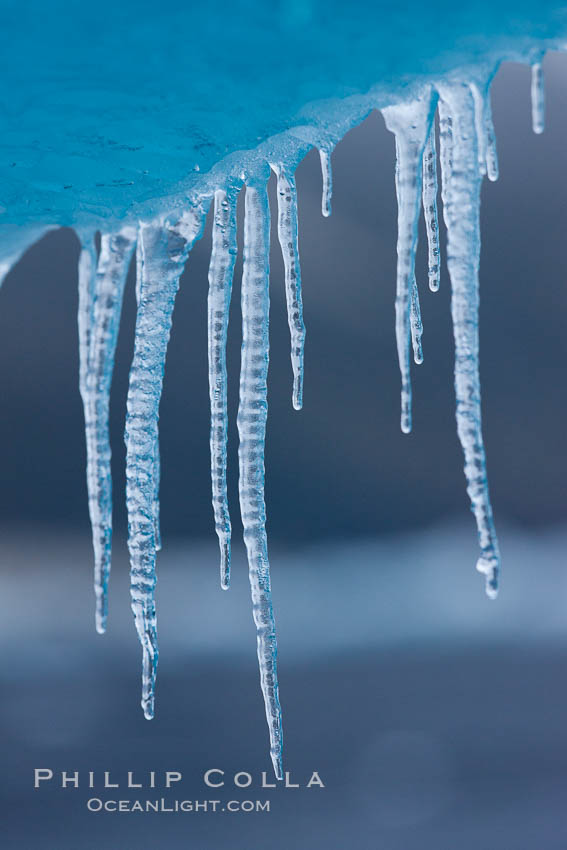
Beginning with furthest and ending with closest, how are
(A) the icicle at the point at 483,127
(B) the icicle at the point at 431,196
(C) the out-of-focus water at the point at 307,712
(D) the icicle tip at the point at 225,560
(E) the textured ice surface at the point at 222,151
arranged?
(C) the out-of-focus water at the point at 307,712, (D) the icicle tip at the point at 225,560, (B) the icicle at the point at 431,196, (A) the icicle at the point at 483,127, (E) the textured ice surface at the point at 222,151

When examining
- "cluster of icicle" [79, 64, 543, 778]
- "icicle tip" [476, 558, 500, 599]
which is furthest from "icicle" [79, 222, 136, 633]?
"icicle tip" [476, 558, 500, 599]

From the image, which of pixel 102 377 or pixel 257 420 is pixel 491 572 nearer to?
pixel 257 420

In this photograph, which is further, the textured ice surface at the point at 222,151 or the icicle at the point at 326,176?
the icicle at the point at 326,176

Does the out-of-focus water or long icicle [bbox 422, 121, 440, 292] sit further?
the out-of-focus water

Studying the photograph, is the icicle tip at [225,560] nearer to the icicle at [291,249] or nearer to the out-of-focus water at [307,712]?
the icicle at [291,249]

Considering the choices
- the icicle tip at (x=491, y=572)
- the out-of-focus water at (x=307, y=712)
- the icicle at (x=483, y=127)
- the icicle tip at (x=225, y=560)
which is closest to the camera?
the icicle at (x=483, y=127)

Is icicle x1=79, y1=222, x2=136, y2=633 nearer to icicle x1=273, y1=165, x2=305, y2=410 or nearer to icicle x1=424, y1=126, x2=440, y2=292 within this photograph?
icicle x1=273, y1=165, x2=305, y2=410

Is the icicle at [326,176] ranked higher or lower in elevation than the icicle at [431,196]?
lower

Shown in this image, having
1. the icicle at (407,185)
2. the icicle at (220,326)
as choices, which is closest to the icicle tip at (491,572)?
the icicle at (407,185)
